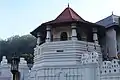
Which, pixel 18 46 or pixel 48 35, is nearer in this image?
pixel 48 35

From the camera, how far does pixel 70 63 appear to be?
60.7 ft

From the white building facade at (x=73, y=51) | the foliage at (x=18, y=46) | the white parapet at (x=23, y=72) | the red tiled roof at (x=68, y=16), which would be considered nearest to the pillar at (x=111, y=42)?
the white building facade at (x=73, y=51)

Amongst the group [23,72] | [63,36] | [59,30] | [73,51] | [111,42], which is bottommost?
[23,72]

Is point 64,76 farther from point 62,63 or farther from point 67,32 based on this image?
point 67,32

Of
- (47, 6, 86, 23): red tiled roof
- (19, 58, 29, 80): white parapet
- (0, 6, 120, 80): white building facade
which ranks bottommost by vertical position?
(19, 58, 29, 80): white parapet

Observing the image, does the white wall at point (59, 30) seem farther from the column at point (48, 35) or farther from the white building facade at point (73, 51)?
the column at point (48, 35)

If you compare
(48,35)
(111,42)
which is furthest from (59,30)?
(111,42)

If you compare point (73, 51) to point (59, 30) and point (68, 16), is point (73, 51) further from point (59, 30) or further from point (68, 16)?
point (68, 16)

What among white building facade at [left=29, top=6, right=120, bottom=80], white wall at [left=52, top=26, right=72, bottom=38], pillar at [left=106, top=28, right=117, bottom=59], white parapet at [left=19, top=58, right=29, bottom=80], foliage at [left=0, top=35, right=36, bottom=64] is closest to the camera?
white building facade at [left=29, top=6, right=120, bottom=80]

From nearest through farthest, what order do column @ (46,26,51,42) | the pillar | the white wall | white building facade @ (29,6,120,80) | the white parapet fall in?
white building facade @ (29,6,120,80) → column @ (46,26,51,42) → the white wall → the pillar → the white parapet

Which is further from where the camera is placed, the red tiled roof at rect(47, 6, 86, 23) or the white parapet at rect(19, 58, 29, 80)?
the white parapet at rect(19, 58, 29, 80)

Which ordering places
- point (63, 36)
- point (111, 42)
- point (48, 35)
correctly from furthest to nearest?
point (111, 42)
point (63, 36)
point (48, 35)

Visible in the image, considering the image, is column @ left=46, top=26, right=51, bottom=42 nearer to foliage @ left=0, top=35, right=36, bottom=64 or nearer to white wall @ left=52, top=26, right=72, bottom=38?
white wall @ left=52, top=26, right=72, bottom=38

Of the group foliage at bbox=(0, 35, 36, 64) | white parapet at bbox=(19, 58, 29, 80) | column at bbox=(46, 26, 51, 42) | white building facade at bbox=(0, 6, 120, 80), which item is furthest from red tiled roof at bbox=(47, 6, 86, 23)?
foliage at bbox=(0, 35, 36, 64)
